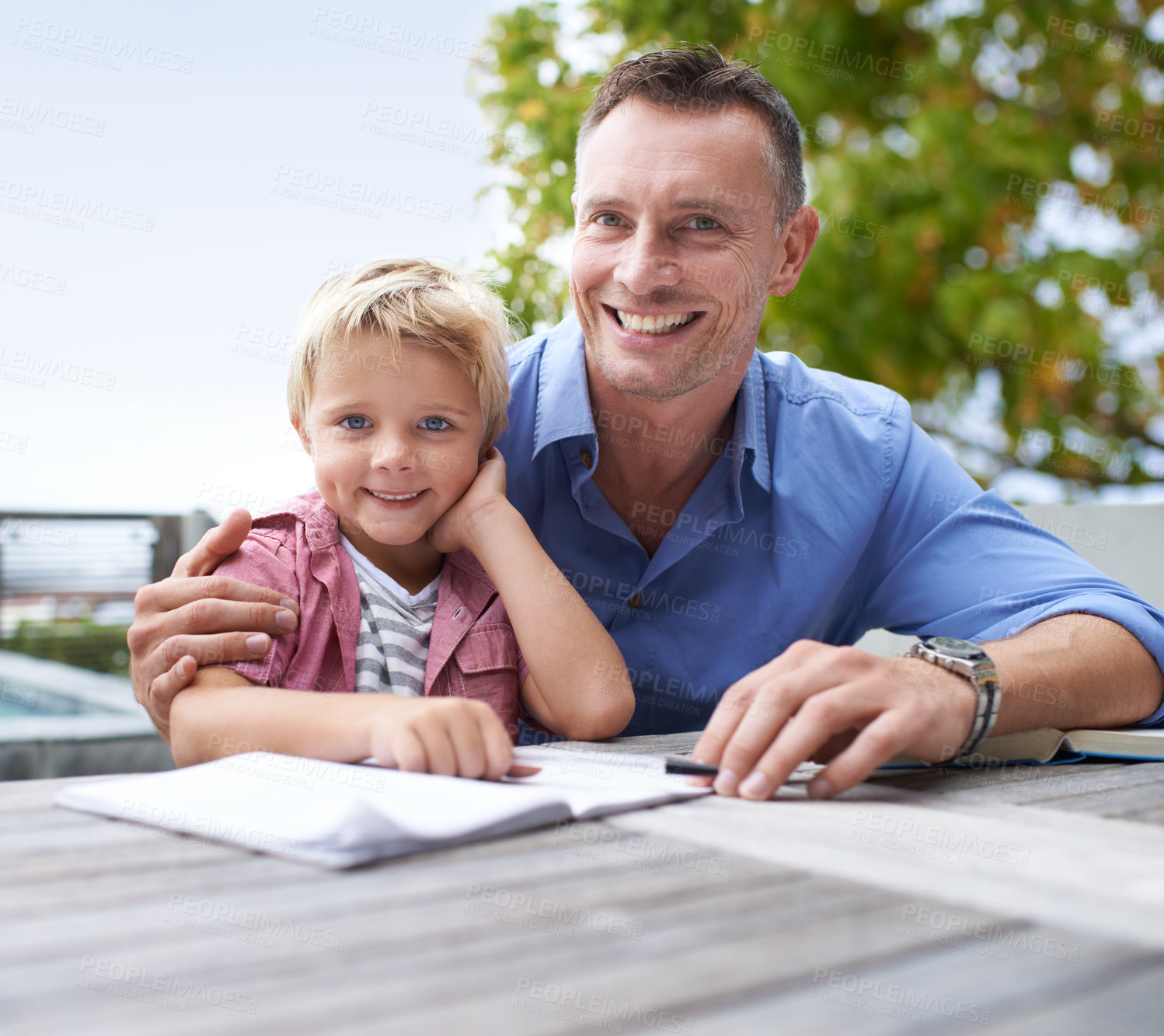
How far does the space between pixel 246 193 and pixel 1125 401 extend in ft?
15.4

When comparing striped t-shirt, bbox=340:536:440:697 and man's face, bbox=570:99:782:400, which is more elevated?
man's face, bbox=570:99:782:400

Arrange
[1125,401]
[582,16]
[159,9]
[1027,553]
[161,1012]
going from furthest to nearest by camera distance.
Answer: [1125,401] < [582,16] < [159,9] < [1027,553] < [161,1012]

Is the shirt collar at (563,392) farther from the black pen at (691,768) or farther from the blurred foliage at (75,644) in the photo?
the blurred foliage at (75,644)

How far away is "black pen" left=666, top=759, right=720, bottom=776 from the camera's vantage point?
1.21 metres

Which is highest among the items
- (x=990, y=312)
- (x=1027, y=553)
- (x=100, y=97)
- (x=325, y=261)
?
(x=100, y=97)

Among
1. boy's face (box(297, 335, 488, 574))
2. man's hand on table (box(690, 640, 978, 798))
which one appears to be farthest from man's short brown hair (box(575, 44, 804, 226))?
man's hand on table (box(690, 640, 978, 798))

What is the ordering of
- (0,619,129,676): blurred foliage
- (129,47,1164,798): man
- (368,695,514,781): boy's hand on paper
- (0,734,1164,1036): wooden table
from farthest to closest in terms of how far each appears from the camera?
(0,619,129,676): blurred foliage < (129,47,1164,798): man < (368,695,514,781): boy's hand on paper < (0,734,1164,1036): wooden table

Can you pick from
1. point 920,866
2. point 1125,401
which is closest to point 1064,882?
point 920,866

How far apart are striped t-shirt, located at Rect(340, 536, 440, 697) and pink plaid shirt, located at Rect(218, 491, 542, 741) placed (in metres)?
0.02

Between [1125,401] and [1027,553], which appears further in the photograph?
[1125,401]

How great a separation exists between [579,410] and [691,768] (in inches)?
40.5

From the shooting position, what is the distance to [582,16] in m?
4.92

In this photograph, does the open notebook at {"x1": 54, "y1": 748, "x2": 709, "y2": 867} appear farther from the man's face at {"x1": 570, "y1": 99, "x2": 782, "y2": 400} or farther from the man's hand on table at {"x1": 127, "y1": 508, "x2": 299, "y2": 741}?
the man's face at {"x1": 570, "y1": 99, "x2": 782, "y2": 400}

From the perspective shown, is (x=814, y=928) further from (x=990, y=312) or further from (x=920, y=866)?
(x=990, y=312)
